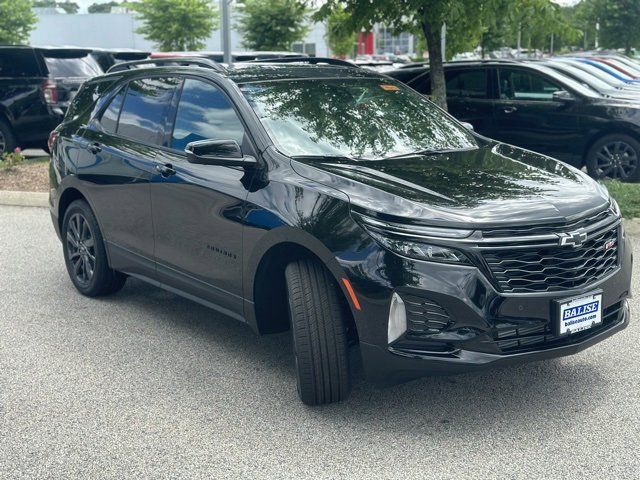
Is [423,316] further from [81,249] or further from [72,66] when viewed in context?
[72,66]

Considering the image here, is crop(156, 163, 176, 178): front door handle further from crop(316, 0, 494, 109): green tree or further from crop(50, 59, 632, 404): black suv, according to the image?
crop(316, 0, 494, 109): green tree

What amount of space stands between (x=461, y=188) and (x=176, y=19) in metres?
36.1

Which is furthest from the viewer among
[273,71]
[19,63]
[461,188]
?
[19,63]

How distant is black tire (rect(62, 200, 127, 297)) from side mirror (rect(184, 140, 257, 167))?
190 centimetres

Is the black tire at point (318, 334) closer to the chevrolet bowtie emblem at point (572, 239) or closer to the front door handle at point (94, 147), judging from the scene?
the chevrolet bowtie emblem at point (572, 239)

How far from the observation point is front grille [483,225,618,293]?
4422 mm

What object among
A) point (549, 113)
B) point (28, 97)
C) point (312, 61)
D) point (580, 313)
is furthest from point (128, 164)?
point (28, 97)

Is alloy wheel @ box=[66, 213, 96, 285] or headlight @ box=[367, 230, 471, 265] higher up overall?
headlight @ box=[367, 230, 471, 265]

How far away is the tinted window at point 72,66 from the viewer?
1602 centimetres

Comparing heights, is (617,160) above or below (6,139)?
below

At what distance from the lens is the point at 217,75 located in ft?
19.2

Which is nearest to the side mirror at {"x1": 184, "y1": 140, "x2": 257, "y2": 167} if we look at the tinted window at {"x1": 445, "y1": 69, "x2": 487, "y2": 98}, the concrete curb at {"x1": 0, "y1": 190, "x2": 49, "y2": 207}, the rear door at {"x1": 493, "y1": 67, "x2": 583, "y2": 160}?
the concrete curb at {"x1": 0, "y1": 190, "x2": 49, "y2": 207}

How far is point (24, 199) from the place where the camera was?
1177cm

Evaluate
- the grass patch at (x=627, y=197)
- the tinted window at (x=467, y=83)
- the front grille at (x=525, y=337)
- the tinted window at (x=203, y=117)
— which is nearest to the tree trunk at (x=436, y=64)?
the tinted window at (x=467, y=83)
